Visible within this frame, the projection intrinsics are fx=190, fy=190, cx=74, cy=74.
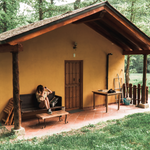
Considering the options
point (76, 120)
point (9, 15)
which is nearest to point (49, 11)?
point (9, 15)

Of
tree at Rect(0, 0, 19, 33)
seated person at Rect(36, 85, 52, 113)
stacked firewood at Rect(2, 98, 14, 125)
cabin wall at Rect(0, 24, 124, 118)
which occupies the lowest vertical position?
stacked firewood at Rect(2, 98, 14, 125)

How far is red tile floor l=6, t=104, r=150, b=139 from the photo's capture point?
6224 millimetres

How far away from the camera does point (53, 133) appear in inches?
237

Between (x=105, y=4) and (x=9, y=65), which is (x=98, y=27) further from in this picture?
(x=9, y=65)

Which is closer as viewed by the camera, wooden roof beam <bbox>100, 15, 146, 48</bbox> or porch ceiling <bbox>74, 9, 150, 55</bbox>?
porch ceiling <bbox>74, 9, 150, 55</bbox>

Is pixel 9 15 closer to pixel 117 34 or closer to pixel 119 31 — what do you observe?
pixel 117 34

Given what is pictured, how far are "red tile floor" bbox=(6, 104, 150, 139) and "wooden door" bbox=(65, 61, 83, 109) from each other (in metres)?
0.66

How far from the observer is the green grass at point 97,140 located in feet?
15.4

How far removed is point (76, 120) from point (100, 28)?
4405 millimetres

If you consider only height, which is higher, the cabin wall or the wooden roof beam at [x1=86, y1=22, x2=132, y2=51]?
the wooden roof beam at [x1=86, y1=22, x2=132, y2=51]

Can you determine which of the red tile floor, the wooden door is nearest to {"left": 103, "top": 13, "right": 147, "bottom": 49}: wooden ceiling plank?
the wooden door

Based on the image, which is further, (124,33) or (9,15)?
(9,15)

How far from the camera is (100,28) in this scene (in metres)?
8.97

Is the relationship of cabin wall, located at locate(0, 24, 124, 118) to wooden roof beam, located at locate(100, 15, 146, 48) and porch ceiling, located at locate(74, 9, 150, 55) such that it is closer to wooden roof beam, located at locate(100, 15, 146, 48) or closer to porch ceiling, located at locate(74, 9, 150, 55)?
porch ceiling, located at locate(74, 9, 150, 55)
